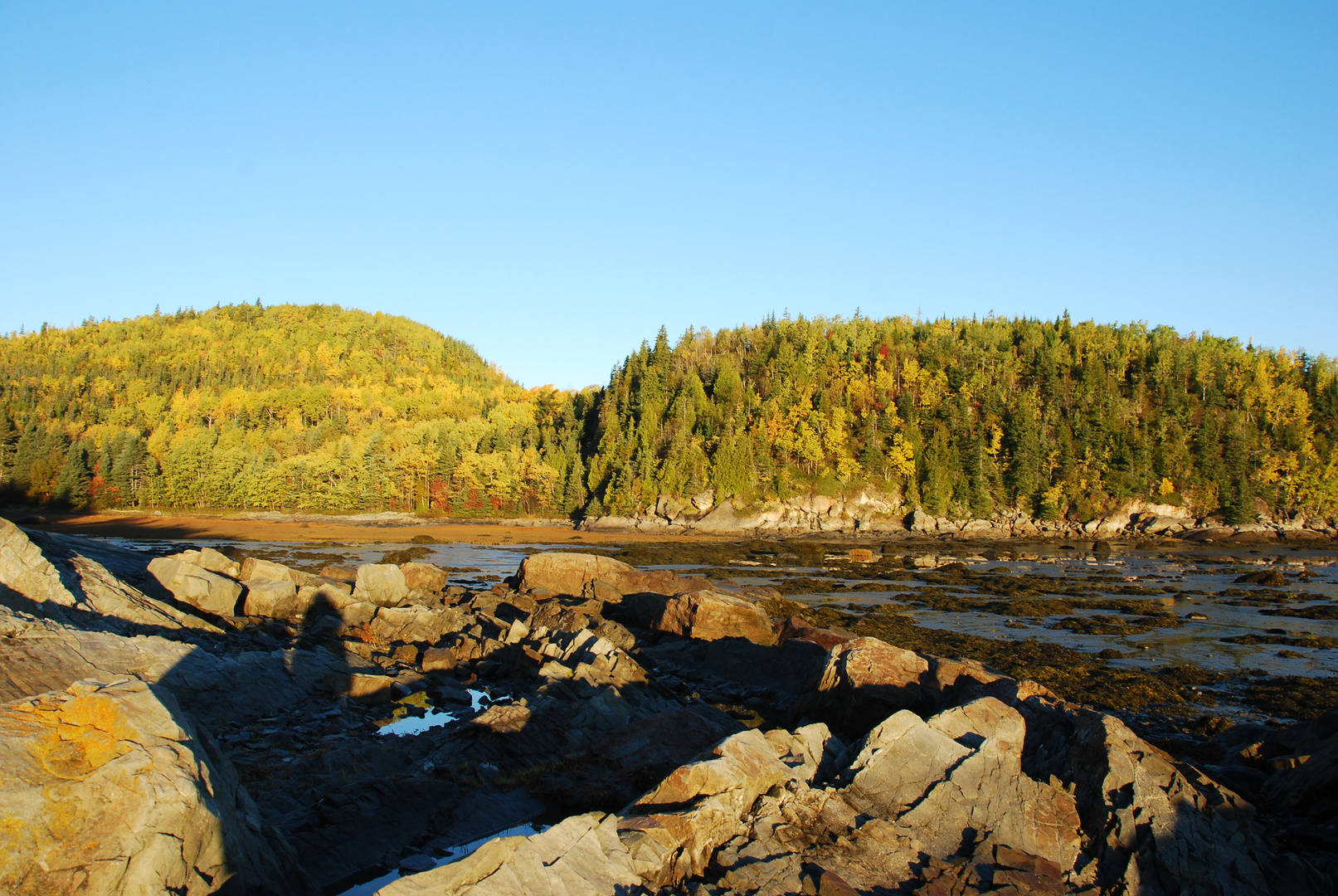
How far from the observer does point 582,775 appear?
1079cm

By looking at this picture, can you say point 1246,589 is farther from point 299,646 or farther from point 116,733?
point 116,733

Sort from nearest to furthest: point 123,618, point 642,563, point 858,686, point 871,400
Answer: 1. point 858,686
2. point 123,618
3. point 642,563
4. point 871,400

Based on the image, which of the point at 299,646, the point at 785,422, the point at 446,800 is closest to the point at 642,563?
the point at 299,646

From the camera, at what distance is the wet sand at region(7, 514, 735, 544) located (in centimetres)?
6944

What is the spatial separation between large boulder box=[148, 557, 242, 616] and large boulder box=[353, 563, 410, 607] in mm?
3799

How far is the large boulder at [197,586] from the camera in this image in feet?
65.5

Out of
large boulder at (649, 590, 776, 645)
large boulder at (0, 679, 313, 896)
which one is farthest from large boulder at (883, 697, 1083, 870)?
large boulder at (649, 590, 776, 645)

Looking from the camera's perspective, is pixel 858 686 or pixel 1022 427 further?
pixel 1022 427

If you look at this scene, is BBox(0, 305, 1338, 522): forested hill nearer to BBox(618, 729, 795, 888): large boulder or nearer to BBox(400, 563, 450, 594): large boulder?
BBox(400, 563, 450, 594): large boulder

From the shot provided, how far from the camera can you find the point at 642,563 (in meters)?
46.8

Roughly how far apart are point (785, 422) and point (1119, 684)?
81627mm

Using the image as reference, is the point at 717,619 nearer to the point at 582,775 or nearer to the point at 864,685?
the point at 864,685

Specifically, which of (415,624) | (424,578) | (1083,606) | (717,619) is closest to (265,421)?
(424,578)

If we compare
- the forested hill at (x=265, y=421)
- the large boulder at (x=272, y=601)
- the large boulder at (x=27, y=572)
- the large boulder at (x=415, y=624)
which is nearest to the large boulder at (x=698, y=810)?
the large boulder at (x=415, y=624)
